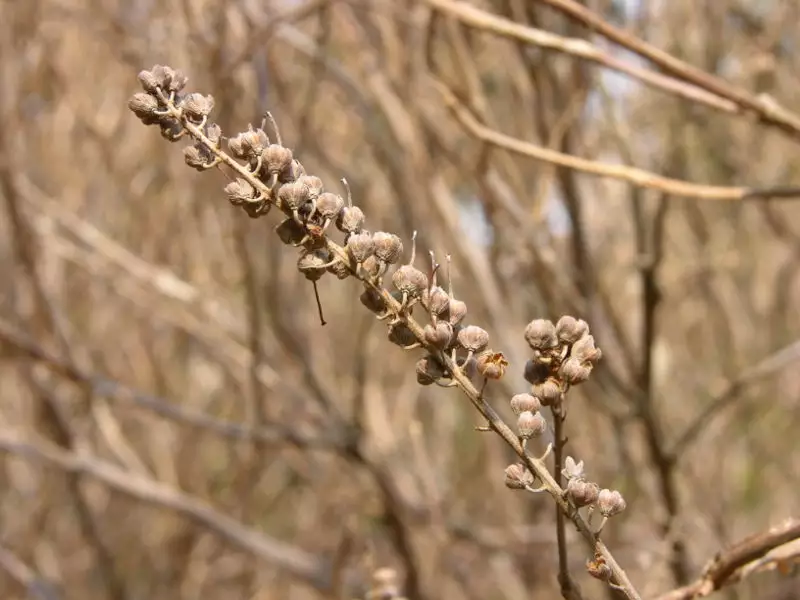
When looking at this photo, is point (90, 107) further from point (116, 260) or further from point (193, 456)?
point (193, 456)

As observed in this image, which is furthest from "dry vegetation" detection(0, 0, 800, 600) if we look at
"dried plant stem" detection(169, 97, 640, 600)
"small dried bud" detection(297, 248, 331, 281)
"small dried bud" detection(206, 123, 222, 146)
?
"small dried bud" detection(206, 123, 222, 146)

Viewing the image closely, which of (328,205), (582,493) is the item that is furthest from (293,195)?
(582,493)

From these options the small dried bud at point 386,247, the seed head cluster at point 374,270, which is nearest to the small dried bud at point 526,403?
the seed head cluster at point 374,270

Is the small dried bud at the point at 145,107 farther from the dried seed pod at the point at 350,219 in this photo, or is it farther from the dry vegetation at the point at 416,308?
the dry vegetation at the point at 416,308

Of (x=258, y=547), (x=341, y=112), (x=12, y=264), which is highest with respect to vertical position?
(x=341, y=112)

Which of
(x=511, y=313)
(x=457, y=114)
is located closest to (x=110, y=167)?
(x=511, y=313)

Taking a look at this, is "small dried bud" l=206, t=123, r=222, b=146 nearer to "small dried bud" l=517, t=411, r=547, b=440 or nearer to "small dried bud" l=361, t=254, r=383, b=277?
"small dried bud" l=361, t=254, r=383, b=277

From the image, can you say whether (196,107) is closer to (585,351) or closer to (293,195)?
(293,195)
